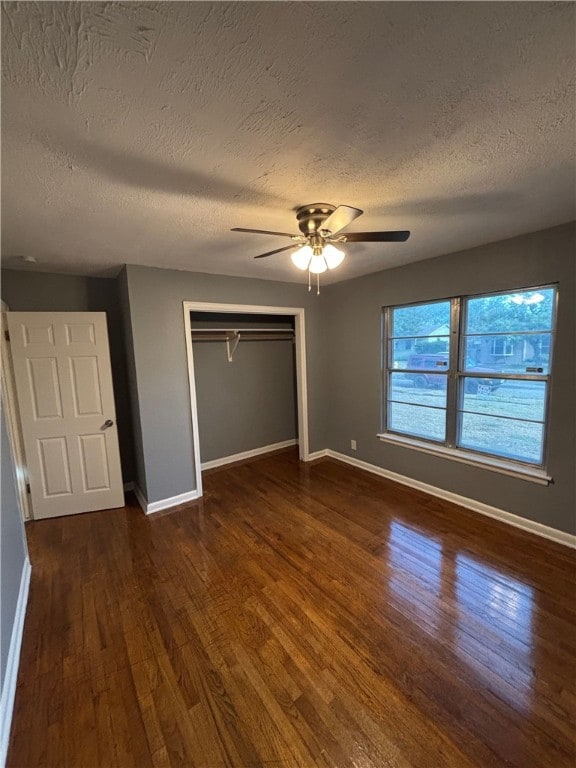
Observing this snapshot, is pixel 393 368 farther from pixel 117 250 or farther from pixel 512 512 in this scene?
pixel 117 250

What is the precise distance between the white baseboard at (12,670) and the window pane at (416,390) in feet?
11.7

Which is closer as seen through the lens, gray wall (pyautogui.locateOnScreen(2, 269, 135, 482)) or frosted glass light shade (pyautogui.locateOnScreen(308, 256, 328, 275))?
frosted glass light shade (pyautogui.locateOnScreen(308, 256, 328, 275))

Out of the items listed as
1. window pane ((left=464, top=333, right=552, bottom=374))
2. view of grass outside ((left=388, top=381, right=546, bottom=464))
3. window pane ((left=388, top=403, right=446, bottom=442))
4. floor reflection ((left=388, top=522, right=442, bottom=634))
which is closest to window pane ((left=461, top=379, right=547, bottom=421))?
view of grass outside ((left=388, top=381, right=546, bottom=464))

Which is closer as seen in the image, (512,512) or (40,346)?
(512,512)

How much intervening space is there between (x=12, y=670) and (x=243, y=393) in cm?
328

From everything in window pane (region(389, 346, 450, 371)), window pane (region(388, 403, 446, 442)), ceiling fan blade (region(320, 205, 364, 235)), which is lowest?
window pane (region(388, 403, 446, 442))

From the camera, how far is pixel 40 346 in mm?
2939

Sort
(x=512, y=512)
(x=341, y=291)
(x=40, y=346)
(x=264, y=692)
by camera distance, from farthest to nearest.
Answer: (x=341, y=291) → (x=40, y=346) → (x=512, y=512) → (x=264, y=692)

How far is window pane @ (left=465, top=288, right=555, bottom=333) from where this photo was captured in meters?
2.49

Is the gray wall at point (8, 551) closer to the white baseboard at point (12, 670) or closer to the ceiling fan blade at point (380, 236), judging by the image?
the white baseboard at point (12, 670)

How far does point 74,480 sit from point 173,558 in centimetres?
148

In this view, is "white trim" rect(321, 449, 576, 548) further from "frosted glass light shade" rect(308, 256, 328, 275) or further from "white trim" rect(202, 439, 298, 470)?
"frosted glass light shade" rect(308, 256, 328, 275)

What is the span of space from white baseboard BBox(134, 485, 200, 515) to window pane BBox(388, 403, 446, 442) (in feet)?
7.83

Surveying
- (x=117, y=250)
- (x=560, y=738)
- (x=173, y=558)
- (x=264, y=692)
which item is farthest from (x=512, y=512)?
(x=117, y=250)
